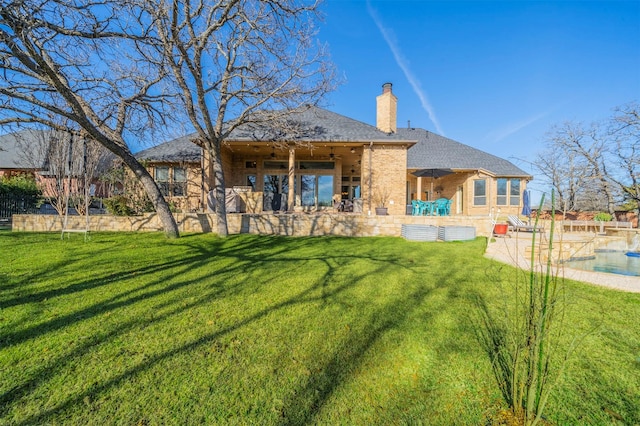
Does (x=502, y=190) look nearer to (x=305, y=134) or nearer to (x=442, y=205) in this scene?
(x=442, y=205)

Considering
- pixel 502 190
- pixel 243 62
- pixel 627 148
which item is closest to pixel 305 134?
pixel 243 62

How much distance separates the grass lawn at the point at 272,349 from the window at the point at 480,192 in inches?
593

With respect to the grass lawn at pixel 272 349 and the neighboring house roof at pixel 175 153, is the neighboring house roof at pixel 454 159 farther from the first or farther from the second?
the grass lawn at pixel 272 349

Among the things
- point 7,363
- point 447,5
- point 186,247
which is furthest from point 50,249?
point 447,5

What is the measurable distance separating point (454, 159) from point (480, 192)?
2.84 meters

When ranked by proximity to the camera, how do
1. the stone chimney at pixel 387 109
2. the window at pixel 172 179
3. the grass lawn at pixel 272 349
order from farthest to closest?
1. the window at pixel 172 179
2. the stone chimney at pixel 387 109
3. the grass lawn at pixel 272 349

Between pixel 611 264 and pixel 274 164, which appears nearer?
pixel 611 264

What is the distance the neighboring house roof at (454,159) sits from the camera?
18.5m

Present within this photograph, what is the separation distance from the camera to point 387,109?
14.2 metres

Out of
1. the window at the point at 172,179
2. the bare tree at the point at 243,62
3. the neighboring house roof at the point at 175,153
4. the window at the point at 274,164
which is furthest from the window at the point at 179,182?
the bare tree at the point at 243,62

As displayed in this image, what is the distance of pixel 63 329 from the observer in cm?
276

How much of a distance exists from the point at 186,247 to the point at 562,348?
7279 mm

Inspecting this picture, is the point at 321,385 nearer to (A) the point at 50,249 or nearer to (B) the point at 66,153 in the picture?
(A) the point at 50,249

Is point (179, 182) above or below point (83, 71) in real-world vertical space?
below
